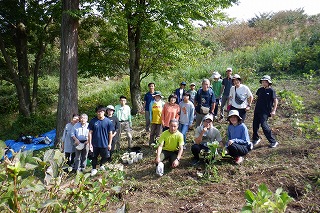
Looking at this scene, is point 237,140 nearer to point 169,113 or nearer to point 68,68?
point 169,113

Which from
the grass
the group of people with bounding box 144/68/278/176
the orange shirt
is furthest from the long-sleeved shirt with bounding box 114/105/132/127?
the orange shirt

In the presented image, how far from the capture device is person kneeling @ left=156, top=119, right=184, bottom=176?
554cm

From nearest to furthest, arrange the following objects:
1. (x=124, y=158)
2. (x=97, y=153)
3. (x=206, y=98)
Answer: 1. (x=97, y=153)
2. (x=124, y=158)
3. (x=206, y=98)

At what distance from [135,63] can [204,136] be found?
18.7ft

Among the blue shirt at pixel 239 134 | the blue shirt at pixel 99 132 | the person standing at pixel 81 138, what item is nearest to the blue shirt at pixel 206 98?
the blue shirt at pixel 239 134

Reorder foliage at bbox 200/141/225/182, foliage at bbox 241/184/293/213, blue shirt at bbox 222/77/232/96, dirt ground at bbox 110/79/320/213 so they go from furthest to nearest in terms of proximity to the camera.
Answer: blue shirt at bbox 222/77/232/96
foliage at bbox 200/141/225/182
dirt ground at bbox 110/79/320/213
foliage at bbox 241/184/293/213

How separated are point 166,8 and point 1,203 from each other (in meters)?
7.71

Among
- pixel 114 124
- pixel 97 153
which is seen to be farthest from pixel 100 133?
pixel 114 124

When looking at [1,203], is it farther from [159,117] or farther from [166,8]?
[166,8]

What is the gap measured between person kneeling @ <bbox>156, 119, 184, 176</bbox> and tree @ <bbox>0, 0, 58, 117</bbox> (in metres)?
8.25

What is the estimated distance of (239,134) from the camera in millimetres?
5461

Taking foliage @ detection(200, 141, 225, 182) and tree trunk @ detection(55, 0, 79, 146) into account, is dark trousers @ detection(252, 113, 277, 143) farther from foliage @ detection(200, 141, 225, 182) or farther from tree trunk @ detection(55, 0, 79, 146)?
tree trunk @ detection(55, 0, 79, 146)

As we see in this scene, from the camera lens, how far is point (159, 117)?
22.2ft

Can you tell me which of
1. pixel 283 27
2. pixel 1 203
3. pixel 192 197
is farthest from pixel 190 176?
pixel 283 27
